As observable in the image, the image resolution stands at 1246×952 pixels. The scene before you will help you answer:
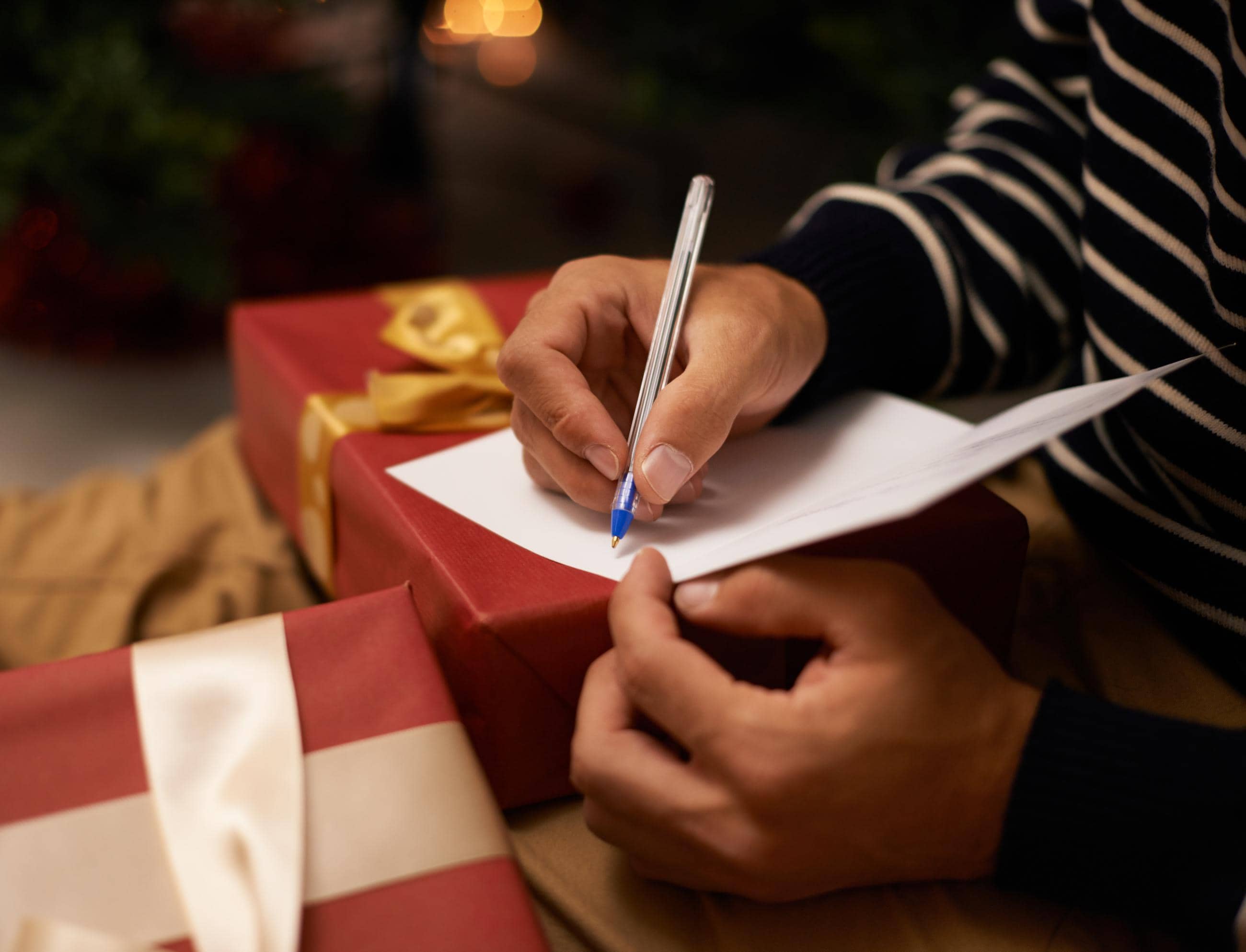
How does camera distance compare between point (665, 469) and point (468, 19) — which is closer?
point (665, 469)

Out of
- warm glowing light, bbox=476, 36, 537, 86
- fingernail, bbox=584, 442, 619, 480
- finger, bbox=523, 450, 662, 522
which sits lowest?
finger, bbox=523, 450, 662, 522

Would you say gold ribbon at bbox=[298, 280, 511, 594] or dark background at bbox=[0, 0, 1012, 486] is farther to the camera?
dark background at bbox=[0, 0, 1012, 486]

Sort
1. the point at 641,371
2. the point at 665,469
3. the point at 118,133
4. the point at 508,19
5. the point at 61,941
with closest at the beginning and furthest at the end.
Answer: the point at 61,941
the point at 665,469
the point at 641,371
the point at 118,133
the point at 508,19

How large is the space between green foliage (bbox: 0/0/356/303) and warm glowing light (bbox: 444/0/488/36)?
1.67 m

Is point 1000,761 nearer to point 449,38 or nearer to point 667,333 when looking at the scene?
point 667,333

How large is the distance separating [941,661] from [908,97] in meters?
1.00

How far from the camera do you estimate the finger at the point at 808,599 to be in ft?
0.97

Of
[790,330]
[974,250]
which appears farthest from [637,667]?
[974,250]

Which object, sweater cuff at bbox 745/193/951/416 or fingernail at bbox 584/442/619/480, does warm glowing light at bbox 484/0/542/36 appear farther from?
fingernail at bbox 584/442/619/480

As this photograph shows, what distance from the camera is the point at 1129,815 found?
0.30 meters

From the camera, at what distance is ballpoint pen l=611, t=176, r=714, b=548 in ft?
1.20

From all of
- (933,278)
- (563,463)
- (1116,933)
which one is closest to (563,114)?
(933,278)

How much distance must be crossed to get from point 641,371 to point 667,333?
0.20ft

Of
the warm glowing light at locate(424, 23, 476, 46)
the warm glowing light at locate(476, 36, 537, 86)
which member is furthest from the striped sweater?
the warm glowing light at locate(476, 36, 537, 86)
